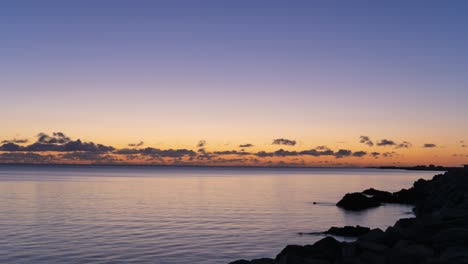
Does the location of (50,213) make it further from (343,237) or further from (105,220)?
(343,237)

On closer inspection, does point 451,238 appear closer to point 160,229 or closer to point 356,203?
point 160,229

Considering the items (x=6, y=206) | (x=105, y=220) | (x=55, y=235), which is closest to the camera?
(x=55, y=235)

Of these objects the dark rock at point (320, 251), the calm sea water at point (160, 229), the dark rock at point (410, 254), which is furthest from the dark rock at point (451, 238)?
the calm sea water at point (160, 229)

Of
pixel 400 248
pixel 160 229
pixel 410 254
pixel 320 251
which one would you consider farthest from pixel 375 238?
pixel 160 229

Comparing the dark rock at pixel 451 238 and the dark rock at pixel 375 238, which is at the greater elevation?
the dark rock at pixel 451 238

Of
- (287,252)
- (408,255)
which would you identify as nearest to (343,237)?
(287,252)

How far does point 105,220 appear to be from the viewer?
132ft

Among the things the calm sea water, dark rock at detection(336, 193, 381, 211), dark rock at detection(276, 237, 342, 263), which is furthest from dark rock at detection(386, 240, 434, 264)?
dark rock at detection(336, 193, 381, 211)

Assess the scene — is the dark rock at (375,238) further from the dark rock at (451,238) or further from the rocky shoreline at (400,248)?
the dark rock at (451,238)

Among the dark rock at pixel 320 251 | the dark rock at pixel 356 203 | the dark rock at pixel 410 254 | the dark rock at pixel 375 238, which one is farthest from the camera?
the dark rock at pixel 356 203

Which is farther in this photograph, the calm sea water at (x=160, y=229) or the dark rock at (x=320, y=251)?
the calm sea water at (x=160, y=229)

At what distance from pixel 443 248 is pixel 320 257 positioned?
13.1ft

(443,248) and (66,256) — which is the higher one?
(443,248)

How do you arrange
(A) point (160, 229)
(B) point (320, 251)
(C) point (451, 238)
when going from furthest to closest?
(A) point (160, 229) < (B) point (320, 251) < (C) point (451, 238)
